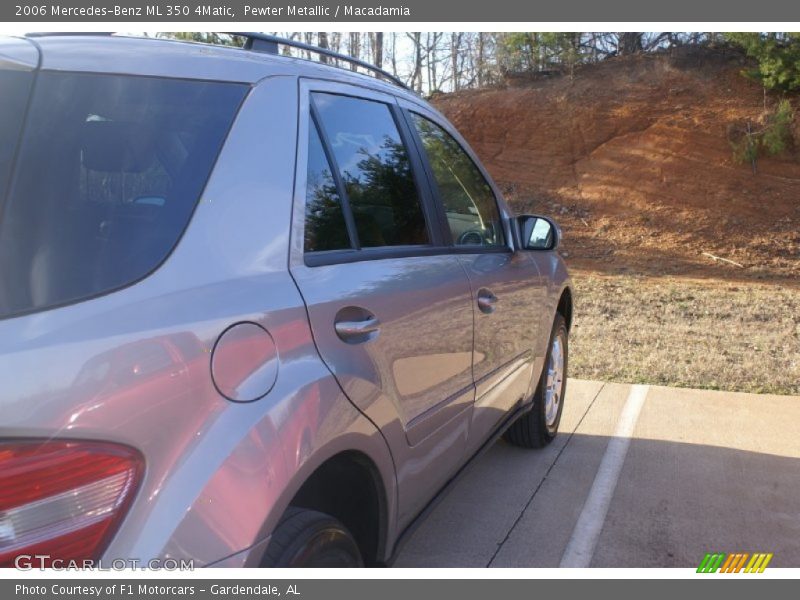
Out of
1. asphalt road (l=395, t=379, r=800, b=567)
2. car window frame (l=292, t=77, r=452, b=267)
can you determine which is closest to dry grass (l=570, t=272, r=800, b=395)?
asphalt road (l=395, t=379, r=800, b=567)

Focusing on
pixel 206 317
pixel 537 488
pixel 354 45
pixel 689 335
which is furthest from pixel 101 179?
pixel 354 45

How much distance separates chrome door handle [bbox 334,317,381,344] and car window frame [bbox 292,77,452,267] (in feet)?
0.65

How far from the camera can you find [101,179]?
184 centimetres

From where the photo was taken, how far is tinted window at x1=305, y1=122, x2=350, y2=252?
2.29m

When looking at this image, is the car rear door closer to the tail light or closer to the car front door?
the car front door

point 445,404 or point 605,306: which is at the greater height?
point 445,404

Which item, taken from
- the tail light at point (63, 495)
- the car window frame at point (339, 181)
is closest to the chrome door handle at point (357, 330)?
the car window frame at point (339, 181)

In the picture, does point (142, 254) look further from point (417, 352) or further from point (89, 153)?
point (417, 352)

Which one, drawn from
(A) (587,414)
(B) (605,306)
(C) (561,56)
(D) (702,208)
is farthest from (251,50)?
(C) (561,56)

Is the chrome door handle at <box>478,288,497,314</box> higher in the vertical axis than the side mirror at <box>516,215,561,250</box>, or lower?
lower

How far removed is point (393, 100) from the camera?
318cm

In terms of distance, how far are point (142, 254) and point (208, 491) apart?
0.54 metres

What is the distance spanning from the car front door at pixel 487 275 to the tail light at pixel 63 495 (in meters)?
1.92

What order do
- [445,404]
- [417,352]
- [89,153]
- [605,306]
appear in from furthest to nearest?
[605,306] → [445,404] → [417,352] → [89,153]
